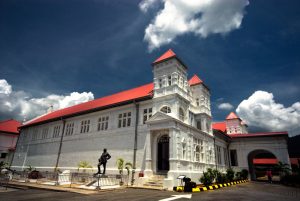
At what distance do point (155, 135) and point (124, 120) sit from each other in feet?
17.7

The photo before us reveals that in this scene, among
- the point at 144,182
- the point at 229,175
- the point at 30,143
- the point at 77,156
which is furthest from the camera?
the point at 30,143

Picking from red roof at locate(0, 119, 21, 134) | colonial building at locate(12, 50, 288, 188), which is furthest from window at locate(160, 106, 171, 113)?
red roof at locate(0, 119, 21, 134)

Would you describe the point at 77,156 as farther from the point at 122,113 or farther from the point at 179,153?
the point at 179,153

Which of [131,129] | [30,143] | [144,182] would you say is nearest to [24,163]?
[30,143]

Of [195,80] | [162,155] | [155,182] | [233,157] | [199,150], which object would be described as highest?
[195,80]

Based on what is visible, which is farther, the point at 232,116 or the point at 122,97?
the point at 232,116

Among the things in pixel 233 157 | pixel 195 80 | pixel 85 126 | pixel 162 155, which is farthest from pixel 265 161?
pixel 85 126

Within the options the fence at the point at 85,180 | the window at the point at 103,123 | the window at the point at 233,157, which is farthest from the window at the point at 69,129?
the window at the point at 233,157

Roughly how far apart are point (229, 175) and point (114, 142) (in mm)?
15204

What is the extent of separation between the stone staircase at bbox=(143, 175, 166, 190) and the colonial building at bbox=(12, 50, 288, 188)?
46 centimetres

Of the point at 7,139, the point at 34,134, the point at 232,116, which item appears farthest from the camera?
the point at 232,116

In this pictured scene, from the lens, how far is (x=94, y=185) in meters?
16.9

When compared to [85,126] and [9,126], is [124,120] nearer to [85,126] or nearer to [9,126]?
[85,126]

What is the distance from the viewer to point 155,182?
1809 centimetres
